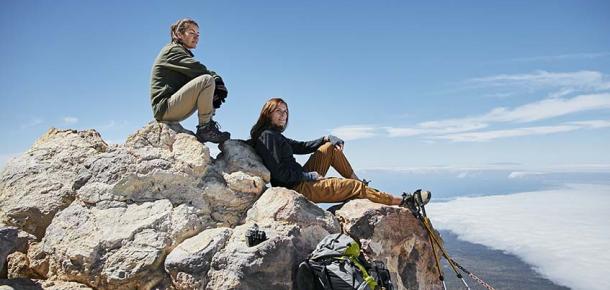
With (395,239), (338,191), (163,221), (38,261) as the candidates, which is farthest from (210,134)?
(395,239)

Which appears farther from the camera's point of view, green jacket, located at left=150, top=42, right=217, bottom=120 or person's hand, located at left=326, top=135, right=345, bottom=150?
person's hand, located at left=326, top=135, right=345, bottom=150

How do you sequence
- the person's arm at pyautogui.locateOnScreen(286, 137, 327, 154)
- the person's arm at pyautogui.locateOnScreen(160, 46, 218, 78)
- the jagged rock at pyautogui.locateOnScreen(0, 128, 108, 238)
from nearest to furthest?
the jagged rock at pyautogui.locateOnScreen(0, 128, 108, 238)
the person's arm at pyautogui.locateOnScreen(160, 46, 218, 78)
the person's arm at pyautogui.locateOnScreen(286, 137, 327, 154)

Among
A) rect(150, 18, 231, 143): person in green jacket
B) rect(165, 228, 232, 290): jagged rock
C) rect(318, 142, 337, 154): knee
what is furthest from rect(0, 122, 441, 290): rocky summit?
rect(318, 142, 337, 154): knee

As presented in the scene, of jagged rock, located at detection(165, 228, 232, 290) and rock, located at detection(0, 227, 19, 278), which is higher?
Result: rock, located at detection(0, 227, 19, 278)

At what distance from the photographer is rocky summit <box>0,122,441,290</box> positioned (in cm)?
615

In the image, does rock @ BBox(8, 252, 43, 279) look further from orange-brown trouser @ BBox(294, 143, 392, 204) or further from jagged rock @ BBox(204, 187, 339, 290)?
orange-brown trouser @ BBox(294, 143, 392, 204)

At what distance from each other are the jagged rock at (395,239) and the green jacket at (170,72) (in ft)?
14.5

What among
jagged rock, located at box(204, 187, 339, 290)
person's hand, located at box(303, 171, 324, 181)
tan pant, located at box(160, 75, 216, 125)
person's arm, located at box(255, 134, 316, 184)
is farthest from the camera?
person's hand, located at box(303, 171, 324, 181)

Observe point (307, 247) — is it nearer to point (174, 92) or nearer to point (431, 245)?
point (431, 245)

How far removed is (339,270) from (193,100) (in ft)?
15.3

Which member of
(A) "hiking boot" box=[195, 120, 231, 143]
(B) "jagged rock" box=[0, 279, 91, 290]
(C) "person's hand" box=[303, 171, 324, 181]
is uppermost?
(A) "hiking boot" box=[195, 120, 231, 143]

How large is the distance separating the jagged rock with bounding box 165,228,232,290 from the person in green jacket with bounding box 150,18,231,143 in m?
2.81

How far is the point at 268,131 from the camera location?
8422 mm

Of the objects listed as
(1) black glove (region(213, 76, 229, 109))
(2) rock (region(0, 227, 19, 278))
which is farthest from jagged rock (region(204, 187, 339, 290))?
(2) rock (region(0, 227, 19, 278))
